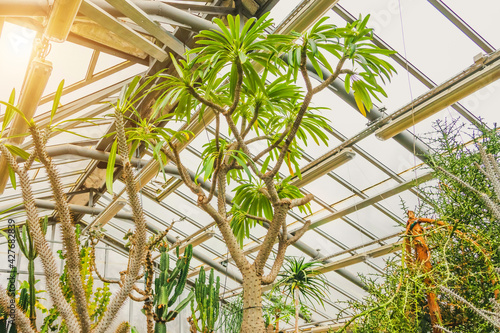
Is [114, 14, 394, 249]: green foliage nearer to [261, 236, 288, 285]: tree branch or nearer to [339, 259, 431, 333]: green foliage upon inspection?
[261, 236, 288, 285]: tree branch

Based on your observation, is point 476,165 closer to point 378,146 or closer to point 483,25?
point 483,25

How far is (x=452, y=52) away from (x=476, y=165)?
336cm

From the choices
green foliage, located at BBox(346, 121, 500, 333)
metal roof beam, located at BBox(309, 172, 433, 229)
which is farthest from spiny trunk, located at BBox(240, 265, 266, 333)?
metal roof beam, located at BBox(309, 172, 433, 229)

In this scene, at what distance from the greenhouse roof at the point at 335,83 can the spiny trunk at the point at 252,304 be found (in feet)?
2.02

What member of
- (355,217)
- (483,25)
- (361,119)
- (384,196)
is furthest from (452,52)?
(355,217)

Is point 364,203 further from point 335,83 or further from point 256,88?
point 256,88

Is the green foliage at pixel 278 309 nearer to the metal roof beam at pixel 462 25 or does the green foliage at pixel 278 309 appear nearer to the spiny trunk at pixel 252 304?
the spiny trunk at pixel 252 304

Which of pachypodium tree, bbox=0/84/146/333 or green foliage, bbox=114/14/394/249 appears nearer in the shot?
pachypodium tree, bbox=0/84/146/333

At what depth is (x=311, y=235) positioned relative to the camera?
24.0ft

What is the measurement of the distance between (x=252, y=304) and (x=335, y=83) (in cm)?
288

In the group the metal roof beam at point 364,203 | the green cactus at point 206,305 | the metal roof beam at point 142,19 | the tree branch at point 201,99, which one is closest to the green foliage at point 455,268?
the tree branch at point 201,99

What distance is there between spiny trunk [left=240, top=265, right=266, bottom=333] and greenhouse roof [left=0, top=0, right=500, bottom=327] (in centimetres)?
62

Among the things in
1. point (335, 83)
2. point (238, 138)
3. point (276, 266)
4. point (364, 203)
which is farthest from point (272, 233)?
point (364, 203)

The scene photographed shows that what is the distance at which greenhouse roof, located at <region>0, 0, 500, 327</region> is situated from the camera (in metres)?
3.36
